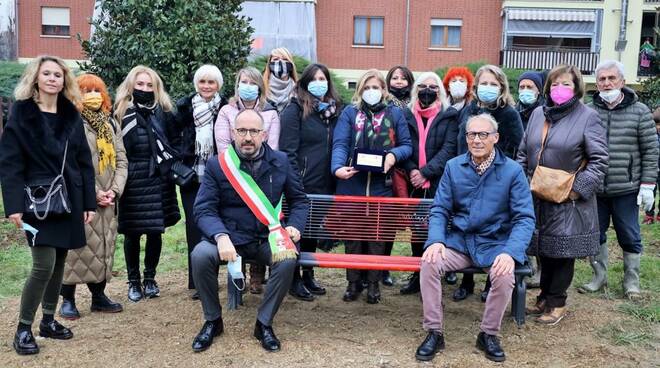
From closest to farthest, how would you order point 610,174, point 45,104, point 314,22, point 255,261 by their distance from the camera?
point 45,104, point 255,261, point 610,174, point 314,22

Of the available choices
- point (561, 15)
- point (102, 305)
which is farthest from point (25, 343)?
point (561, 15)

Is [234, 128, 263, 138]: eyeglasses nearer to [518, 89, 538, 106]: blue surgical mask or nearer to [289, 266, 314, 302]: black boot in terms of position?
[289, 266, 314, 302]: black boot

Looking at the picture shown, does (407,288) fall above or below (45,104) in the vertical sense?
below

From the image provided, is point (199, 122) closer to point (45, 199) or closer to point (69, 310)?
point (45, 199)

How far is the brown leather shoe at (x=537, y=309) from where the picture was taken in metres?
5.24

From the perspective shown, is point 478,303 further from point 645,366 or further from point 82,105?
point 82,105

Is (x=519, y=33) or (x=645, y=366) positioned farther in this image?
(x=519, y=33)

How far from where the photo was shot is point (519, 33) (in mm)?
26578

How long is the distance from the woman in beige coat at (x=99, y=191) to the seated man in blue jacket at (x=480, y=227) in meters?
2.48

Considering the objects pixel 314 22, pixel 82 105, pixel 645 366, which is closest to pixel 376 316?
pixel 645 366

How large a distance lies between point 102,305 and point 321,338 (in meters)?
1.91

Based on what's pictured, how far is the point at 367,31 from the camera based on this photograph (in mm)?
27156

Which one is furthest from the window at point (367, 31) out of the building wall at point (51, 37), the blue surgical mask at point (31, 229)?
the blue surgical mask at point (31, 229)

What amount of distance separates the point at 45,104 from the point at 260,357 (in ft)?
7.28
